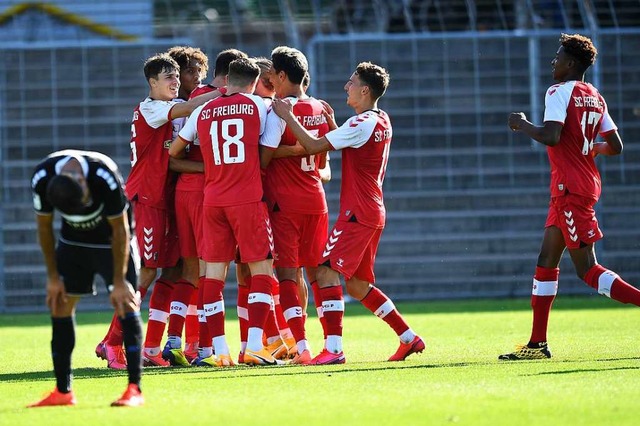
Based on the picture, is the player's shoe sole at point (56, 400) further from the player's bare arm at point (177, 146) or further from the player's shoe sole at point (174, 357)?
the player's bare arm at point (177, 146)

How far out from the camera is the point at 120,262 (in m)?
6.72

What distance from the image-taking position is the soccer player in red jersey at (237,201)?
29.6 ft

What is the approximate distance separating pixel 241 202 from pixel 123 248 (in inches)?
94.0

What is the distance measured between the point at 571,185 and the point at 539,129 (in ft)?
1.73

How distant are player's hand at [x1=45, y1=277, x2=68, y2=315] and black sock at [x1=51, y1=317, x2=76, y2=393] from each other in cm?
9

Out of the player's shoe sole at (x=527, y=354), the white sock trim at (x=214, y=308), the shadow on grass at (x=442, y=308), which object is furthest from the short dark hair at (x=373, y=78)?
the shadow on grass at (x=442, y=308)

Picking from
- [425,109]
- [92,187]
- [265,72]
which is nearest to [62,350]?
[92,187]

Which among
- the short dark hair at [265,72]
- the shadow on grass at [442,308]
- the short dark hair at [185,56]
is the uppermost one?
the short dark hair at [185,56]

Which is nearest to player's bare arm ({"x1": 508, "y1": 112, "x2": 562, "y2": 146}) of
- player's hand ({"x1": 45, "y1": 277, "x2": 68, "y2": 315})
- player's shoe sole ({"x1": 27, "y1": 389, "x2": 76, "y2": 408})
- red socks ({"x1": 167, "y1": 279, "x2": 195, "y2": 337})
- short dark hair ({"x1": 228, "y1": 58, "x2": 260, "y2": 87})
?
short dark hair ({"x1": 228, "y1": 58, "x2": 260, "y2": 87})

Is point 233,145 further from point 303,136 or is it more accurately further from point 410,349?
point 410,349

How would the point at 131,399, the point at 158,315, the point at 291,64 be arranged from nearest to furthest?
the point at 131,399
the point at 291,64
the point at 158,315

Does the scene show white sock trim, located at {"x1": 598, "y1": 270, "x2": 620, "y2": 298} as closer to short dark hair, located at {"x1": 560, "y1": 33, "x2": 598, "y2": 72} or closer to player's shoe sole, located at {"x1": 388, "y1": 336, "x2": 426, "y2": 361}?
player's shoe sole, located at {"x1": 388, "y1": 336, "x2": 426, "y2": 361}

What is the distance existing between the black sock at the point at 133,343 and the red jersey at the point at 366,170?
2.81 meters

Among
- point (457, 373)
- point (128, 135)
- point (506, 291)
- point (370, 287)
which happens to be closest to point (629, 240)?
point (506, 291)
